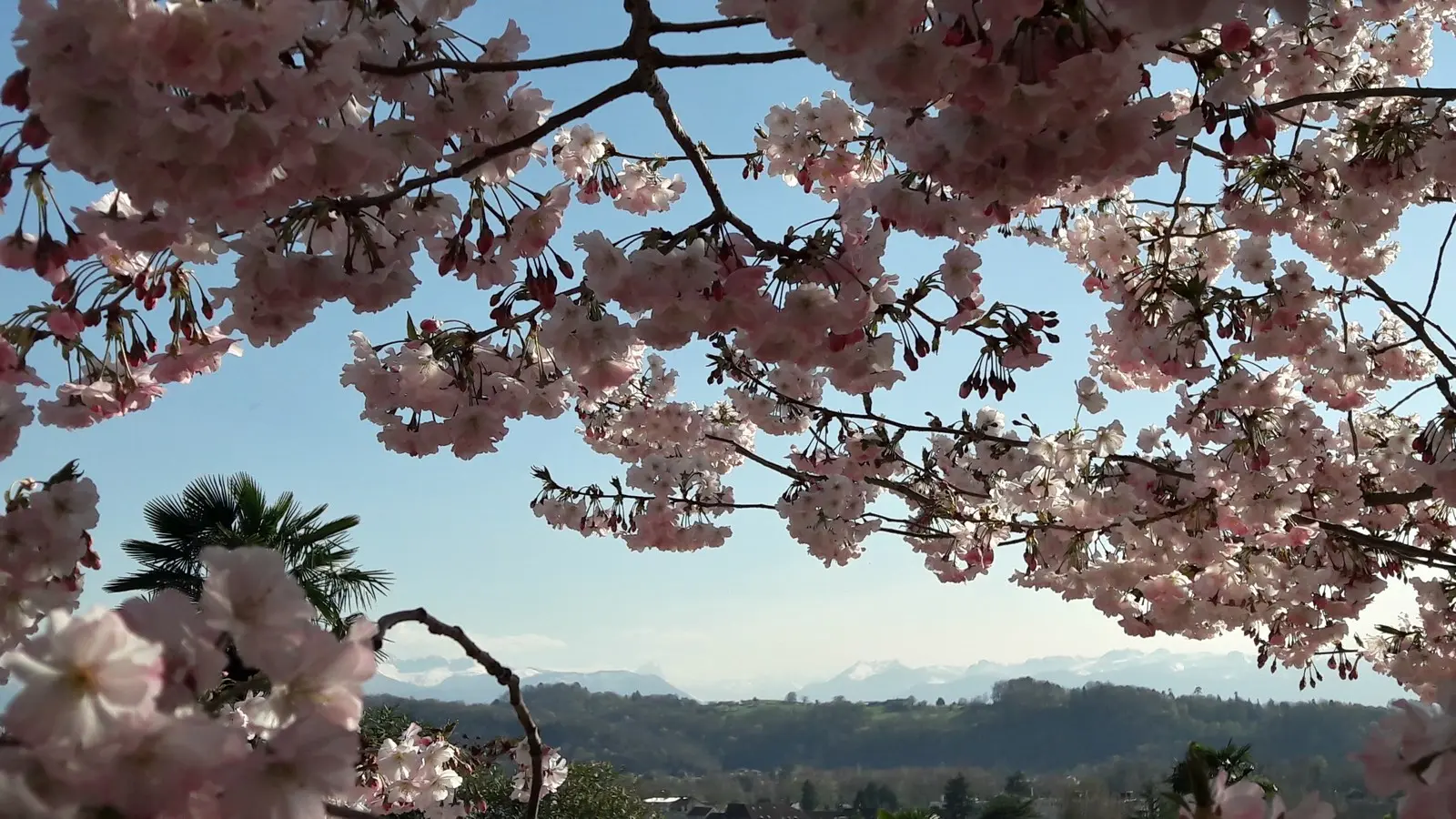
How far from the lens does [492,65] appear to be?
194 cm

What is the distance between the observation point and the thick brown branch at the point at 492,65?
1.86m

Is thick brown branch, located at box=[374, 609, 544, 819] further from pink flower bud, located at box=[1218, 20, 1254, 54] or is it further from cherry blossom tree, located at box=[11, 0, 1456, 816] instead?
pink flower bud, located at box=[1218, 20, 1254, 54]

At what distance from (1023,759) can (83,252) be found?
41.8m

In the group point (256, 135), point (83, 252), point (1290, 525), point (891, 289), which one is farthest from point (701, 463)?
point (256, 135)

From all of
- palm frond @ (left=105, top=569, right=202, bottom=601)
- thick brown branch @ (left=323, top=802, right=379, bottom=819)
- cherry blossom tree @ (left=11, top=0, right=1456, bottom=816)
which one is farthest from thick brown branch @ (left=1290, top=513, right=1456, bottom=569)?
palm frond @ (left=105, top=569, right=202, bottom=601)

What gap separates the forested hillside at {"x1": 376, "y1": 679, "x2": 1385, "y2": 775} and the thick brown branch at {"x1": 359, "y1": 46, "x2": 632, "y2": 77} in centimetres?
2921

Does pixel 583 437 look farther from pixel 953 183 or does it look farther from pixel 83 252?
pixel 953 183

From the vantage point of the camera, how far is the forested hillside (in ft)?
106

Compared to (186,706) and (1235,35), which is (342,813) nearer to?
(186,706)

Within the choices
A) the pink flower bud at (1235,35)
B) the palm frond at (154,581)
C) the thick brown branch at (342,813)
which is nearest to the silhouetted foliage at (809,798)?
the palm frond at (154,581)

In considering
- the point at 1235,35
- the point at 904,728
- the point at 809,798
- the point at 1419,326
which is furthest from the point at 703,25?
the point at 904,728

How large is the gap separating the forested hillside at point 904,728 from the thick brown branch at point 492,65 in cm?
2921

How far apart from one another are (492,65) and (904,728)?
147 feet

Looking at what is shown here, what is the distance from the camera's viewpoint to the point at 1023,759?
127 feet
